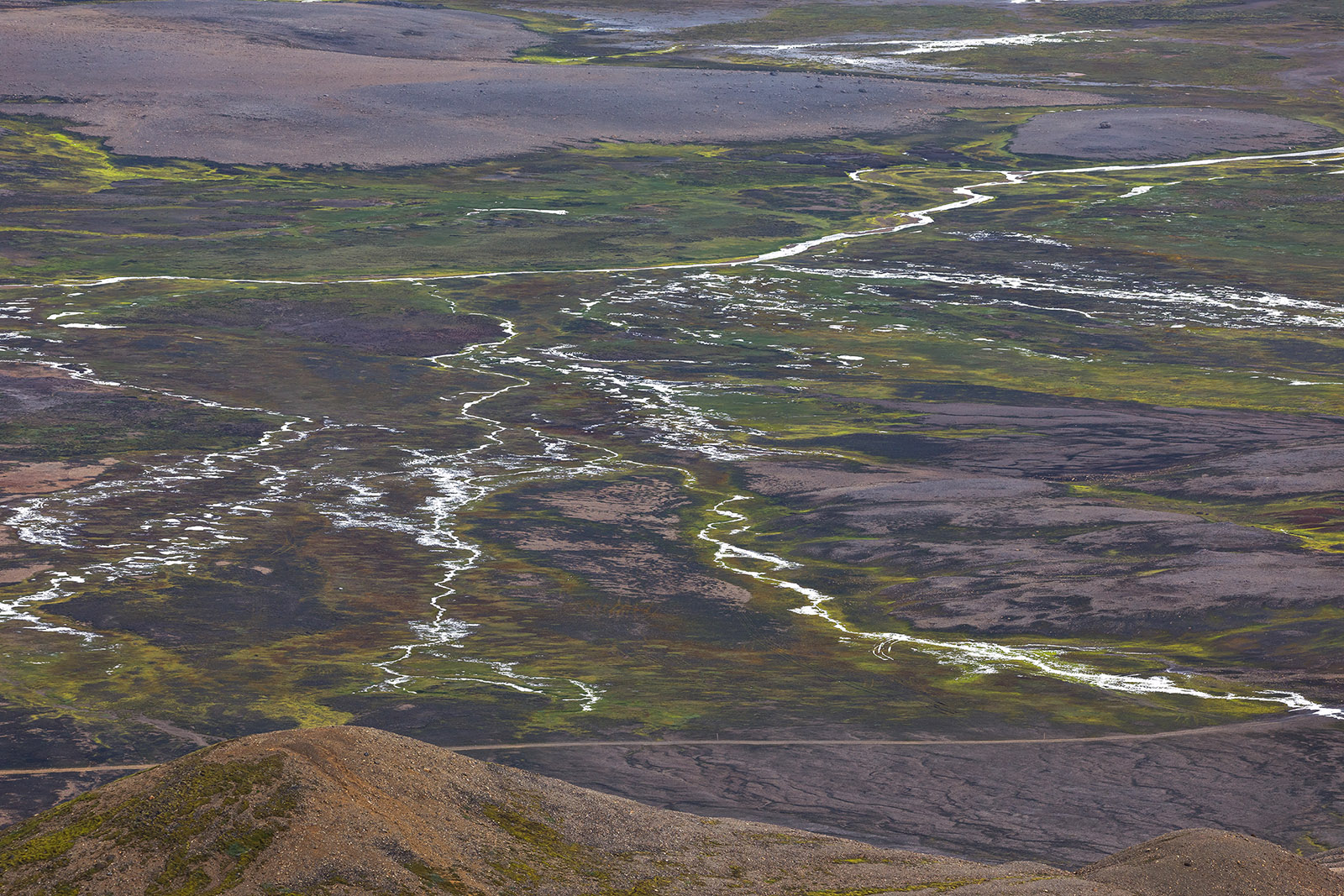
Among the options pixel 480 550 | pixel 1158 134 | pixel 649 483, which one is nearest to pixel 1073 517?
pixel 649 483

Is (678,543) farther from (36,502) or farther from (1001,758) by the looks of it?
(36,502)

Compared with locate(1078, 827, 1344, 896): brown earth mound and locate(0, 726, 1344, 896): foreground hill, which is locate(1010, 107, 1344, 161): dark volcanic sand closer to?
locate(1078, 827, 1344, 896): brown earth mound

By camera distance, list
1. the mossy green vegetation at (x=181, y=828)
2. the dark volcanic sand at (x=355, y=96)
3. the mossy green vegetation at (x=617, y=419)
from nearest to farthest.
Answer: the mossy green vegetation at (x=181, y=828) < the mossy green vegetation at (x=617, y=419) < the dark volcanic sand at (x=355, y=96)

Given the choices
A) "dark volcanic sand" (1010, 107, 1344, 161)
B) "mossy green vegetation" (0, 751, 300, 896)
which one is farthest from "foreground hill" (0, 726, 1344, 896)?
"dark volcanic sand" (1010, 107, 1344, 161)

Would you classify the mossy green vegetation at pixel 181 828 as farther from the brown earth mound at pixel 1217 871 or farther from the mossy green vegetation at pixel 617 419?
the brown earth mound at pixel 1217 871

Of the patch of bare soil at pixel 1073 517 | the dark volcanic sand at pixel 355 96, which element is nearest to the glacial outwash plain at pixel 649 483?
the patch of bare soil at pixel 1073 517

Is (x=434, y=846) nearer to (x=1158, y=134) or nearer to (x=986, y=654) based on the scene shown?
(x=986, y=654)

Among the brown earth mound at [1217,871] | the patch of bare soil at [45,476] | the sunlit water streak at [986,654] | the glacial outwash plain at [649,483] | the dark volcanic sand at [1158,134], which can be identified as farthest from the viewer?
the dark volcanic sand at [1158,134]
